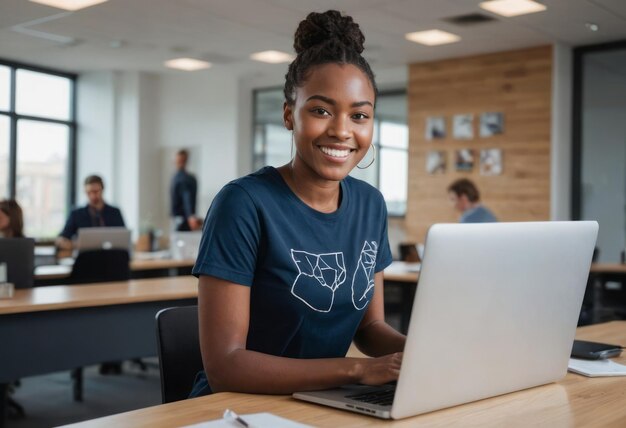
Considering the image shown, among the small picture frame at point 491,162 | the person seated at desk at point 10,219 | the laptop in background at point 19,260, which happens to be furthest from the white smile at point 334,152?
the small picture frame at point 491,162

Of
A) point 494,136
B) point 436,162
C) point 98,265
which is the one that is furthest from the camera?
point 436,162

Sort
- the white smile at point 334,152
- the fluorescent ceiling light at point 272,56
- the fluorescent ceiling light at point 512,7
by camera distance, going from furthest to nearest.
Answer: the fluorescent ceiling light at point 272,56 < the fluorescent ceiling light at point 512,7 < the white smile at point 334,152

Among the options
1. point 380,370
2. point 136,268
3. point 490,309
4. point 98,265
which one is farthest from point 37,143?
point 490,309

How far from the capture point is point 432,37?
7254 mm

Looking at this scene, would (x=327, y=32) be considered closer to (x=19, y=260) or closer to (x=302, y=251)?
(x=302, y=251)

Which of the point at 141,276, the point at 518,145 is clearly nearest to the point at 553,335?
the point at 141,276

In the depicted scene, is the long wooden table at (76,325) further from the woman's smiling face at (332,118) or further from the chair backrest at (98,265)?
the woman's smiling face at (332,118)

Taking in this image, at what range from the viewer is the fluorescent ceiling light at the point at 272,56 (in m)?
8.27

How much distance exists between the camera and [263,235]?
4.75 feet

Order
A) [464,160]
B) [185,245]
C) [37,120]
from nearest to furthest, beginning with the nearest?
[185,245] → [464,160] → [37,120]

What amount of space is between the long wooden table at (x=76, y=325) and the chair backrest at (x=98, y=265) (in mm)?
1209

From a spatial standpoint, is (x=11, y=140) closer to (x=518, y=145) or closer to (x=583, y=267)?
(x=518, y=145)

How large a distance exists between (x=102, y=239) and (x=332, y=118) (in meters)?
3.87

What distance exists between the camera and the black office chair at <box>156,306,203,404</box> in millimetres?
1663
